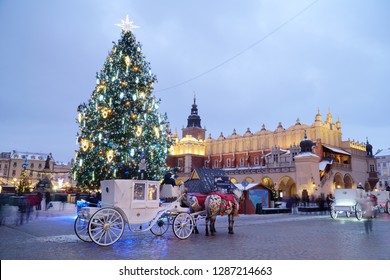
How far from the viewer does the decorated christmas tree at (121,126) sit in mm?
18781

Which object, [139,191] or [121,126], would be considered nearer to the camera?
[139,191]

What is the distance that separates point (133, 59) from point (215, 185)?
382 inches

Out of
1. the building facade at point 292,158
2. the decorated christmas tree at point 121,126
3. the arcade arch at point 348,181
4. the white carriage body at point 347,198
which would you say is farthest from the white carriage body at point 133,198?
the arcade arch at point 348,181

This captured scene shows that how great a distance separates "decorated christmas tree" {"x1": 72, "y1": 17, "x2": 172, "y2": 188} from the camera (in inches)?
739

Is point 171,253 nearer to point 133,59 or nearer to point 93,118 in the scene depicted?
point 93,118

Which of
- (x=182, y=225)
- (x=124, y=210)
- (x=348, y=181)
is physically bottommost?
(x=182, y=225)

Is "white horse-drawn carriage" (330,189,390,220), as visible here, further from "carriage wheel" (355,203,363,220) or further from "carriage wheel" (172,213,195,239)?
"carriage wheel" (172,213,195,239)

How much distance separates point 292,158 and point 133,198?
4160 centimetres

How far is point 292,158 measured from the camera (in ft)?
156

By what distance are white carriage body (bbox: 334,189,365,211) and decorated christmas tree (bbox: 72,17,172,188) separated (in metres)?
11.0

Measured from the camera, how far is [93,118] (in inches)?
760

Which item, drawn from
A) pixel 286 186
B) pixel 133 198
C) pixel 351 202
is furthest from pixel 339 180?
pixel 133 198

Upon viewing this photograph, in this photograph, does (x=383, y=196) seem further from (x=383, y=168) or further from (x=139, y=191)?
(x=383, y=168)
